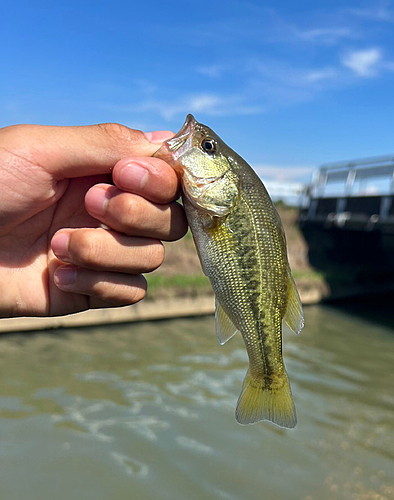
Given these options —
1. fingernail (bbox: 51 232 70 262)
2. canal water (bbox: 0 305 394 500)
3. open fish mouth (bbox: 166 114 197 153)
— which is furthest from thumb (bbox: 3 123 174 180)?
canal water (bbox: 0 305 394 500)

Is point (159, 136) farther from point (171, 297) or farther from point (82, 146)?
point (171, 297)

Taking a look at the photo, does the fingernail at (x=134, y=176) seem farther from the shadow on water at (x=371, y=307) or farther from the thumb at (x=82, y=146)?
the shadow on water at (x=371, y=307)

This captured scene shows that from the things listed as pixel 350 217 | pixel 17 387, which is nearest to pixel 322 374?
pixel 17 387

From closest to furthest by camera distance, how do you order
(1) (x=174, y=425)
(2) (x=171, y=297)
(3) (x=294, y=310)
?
(3) (x=294, y=310) → (1) (x=174, y=425) → (2) (x=171, y=297)

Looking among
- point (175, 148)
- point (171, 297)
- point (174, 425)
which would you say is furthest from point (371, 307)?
point (175, 148)

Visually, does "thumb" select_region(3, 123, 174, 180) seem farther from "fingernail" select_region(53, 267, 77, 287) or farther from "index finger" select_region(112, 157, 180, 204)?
"fingernail" select_region(53, 267, 77, 287)

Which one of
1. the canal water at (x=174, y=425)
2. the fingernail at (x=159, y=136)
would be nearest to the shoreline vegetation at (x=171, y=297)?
the canal water at (x=174, y=425)
